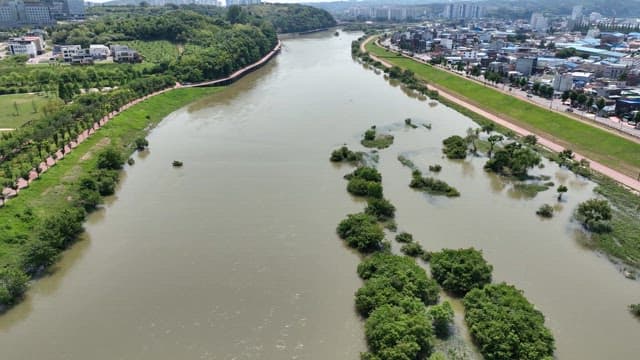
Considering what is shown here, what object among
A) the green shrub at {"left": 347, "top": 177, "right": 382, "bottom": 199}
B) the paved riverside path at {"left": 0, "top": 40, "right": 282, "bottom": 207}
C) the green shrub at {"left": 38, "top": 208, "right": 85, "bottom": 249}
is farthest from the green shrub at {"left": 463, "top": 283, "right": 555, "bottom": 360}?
the paved riverside path at {"left": 0, "top": 40, "right": 282, "bottom": 207}

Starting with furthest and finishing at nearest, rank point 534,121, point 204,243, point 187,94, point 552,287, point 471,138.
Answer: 1. point 187,94
2. point 534,121
3. point 471,138
4. point 204,243
5. point 552,287

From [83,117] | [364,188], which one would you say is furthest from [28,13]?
[364,188]

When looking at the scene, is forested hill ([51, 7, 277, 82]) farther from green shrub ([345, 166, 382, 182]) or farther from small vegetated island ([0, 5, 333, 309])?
green shrub ([345, 166, 382, 182])

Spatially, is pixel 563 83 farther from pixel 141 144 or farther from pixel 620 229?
pixel 141 144

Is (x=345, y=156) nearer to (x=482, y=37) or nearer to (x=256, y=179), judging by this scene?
(x=256, y=179)

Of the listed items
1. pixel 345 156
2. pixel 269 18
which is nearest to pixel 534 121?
pixel 345 156

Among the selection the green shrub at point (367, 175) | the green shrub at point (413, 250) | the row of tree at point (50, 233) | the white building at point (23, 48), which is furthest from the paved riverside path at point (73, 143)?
the white building at point (23, 48)
